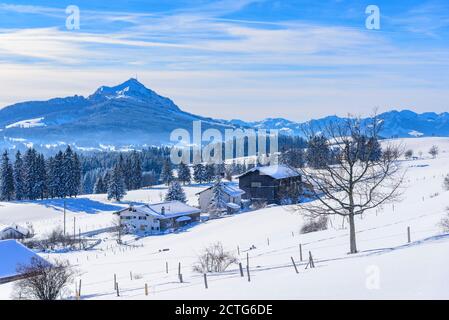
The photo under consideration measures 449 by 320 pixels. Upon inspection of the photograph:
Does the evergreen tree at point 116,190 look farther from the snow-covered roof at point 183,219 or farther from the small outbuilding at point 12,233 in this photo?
the small outbuilding at point 12,233

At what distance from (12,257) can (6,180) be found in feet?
229

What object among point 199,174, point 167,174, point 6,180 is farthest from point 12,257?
point 199,174

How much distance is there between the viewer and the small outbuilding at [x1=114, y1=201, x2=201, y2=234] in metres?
72.8

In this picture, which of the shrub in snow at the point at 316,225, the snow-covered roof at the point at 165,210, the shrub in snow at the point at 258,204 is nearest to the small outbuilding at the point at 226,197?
the shrub in snow at the point at 258,204

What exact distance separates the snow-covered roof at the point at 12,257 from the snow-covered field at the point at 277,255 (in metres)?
4.20

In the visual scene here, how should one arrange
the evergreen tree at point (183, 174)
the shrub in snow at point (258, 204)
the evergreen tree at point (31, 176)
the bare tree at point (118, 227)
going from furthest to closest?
the evergreen tree at point (183, 174) → the evergreen tree at point (31, 176) → the shrub in snow at point (258, 204) → the bare tree at point (118, 227)

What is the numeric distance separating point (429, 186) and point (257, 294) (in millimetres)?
58348

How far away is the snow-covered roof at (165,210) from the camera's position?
2848 inches

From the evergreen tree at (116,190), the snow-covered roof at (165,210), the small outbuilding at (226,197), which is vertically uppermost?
the evergreen tree at (116,190)

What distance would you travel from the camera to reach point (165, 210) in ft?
245

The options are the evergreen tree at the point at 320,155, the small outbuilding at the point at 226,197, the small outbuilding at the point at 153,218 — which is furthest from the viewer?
the small outbuilding at the point at 226,197

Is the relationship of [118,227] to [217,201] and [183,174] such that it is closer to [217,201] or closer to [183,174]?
[217,201]

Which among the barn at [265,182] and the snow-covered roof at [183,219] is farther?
the barn at [265,182]
